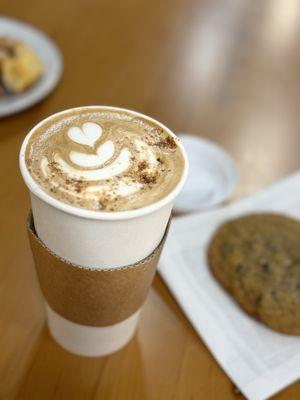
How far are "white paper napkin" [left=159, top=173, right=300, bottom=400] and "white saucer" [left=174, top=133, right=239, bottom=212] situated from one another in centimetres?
3

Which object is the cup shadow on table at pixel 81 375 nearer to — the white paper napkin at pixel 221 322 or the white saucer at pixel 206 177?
the white paper napkin at pixel 221 322

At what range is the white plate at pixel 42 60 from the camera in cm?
93

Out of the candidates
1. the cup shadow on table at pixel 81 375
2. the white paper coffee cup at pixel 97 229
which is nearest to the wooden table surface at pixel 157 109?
the cup shadow on table at pixel 81 375

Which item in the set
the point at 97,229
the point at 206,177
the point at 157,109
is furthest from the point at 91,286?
the point at 157,109

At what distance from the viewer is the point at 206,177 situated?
90cm

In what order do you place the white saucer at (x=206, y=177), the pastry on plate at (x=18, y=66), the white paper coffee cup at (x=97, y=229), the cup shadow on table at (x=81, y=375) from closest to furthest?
the white paper coffee cup at (x=97, y=229), the cup shadow on table at (x=81, y=375), the white saucer at (x=206, y=177), the pastry on plate at (x=18, y=66)

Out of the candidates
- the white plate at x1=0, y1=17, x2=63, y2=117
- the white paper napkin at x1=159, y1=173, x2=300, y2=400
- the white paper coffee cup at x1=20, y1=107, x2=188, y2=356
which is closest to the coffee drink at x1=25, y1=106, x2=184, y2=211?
the white paper coffee cup at x1=20, y1=107, x2=188, y2=356

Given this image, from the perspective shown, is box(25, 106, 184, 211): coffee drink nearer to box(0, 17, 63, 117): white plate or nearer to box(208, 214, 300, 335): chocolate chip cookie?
box(208, 214, 300, 335): chocolate chip cookie

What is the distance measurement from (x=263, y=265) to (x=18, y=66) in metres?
0.60

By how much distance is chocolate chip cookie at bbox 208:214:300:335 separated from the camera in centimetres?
68

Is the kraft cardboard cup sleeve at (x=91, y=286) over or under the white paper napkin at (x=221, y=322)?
over

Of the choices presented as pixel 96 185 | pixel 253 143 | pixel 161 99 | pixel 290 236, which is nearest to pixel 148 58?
pixel 161 99

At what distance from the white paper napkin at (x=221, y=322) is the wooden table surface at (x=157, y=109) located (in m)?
0.02

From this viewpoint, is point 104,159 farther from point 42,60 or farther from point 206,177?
point 42,60
